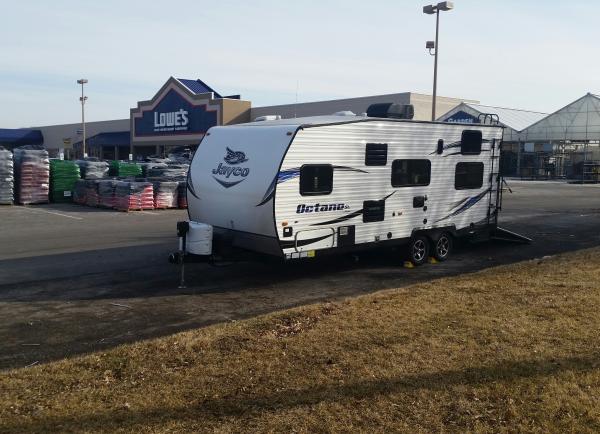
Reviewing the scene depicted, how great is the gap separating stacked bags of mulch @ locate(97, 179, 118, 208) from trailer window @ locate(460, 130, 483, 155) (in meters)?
14.3

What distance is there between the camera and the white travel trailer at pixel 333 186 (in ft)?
32.1

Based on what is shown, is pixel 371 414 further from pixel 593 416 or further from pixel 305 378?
pixel 593 416

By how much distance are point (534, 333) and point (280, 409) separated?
359 centimetres

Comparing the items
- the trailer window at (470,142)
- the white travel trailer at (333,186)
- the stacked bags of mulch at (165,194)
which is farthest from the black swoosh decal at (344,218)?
the stacked bags of mulch at (165,194)

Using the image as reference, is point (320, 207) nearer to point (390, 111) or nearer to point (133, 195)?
point (390, 111)

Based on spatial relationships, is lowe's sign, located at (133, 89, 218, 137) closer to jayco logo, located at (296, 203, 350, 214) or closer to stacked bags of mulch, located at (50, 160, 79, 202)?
stacked bags of mulch, located at (50, 160, 79, 202)

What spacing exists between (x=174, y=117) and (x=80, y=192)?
33916 mm

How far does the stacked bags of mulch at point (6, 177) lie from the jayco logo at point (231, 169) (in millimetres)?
15348

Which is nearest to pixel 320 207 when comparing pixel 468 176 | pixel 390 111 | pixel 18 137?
pixel 390 111

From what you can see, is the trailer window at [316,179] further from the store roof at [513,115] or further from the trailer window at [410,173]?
the store roof at [513,115]

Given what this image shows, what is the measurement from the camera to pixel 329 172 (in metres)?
10.2

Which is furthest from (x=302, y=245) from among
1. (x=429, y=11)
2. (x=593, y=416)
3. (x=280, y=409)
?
(x=429, y=11)

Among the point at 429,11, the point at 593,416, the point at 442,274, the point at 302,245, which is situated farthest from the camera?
the point at 429,11

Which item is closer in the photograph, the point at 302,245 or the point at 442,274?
the point at 302,245
